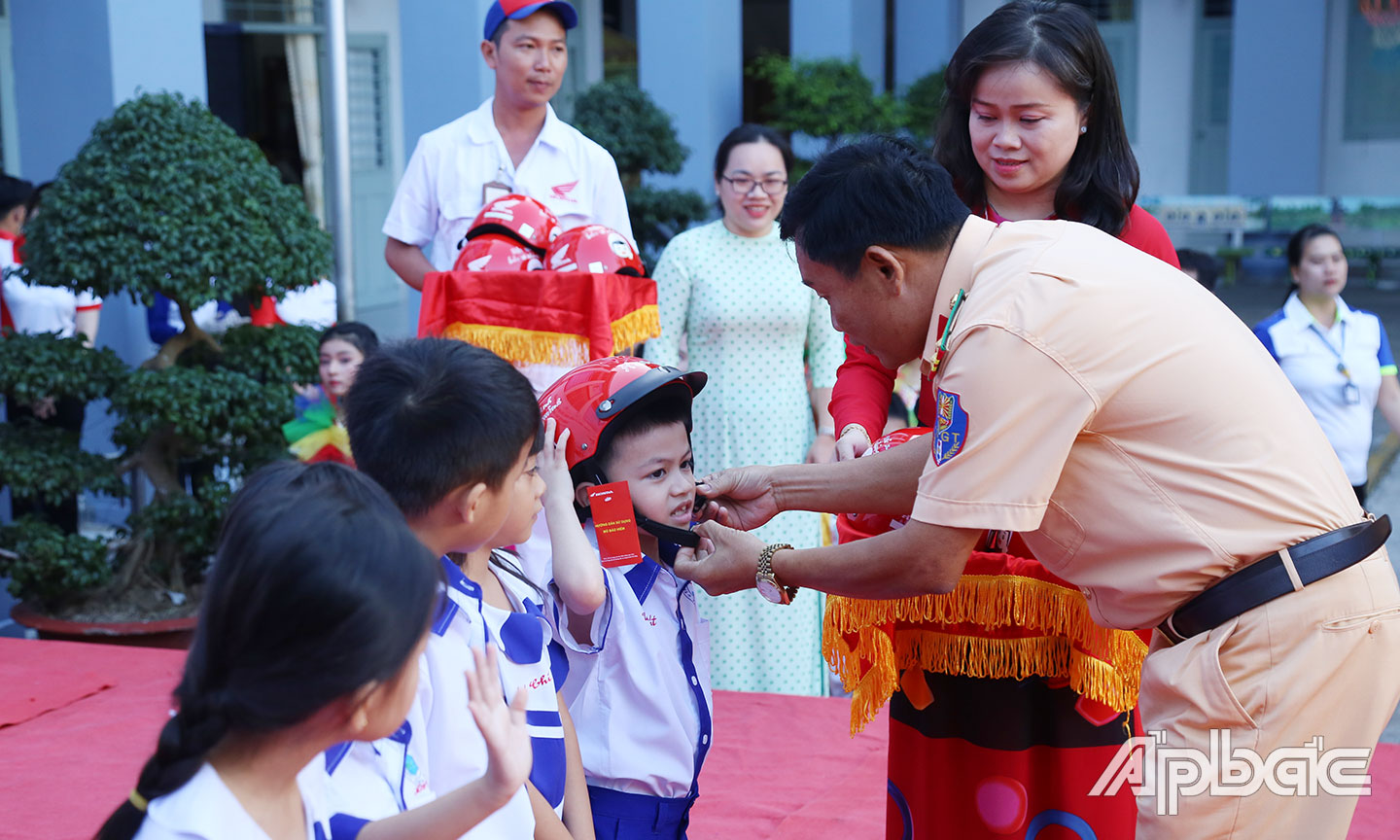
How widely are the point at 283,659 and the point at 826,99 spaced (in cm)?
1025

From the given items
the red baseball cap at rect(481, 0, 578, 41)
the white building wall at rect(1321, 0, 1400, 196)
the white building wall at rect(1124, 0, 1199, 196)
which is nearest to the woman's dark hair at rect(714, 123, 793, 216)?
the red baseball cap at rect(481, 0, 578, 41)

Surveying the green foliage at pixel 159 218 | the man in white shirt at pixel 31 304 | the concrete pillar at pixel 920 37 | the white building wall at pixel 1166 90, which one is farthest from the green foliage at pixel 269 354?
the white building wall at pixel 1166 90

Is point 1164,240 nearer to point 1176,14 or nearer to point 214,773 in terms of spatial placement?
point 214,773

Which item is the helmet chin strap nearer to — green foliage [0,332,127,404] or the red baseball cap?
the red baseball cap

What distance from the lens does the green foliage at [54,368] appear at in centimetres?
371

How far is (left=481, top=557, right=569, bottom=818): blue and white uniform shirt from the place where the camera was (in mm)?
1585

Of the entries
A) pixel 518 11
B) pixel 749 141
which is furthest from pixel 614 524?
pixel 749 141

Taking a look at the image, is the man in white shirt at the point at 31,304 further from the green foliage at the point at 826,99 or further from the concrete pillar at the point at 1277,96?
the concrete pillar at the point at 1277,96

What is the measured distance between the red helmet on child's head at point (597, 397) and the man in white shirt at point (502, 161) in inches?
53.1

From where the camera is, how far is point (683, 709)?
1914 mm

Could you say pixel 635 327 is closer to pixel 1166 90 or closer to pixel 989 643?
pixel 989 643

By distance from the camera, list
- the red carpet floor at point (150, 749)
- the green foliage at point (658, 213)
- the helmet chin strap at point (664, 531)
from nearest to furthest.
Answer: the helmet chin strap at point (664, 531)
the red carpet floor at point (150, 749)
the green foliage at point (658, 213)

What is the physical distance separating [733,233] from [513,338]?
43.6 inches

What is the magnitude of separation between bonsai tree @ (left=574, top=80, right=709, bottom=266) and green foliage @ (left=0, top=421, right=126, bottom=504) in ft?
14.0
